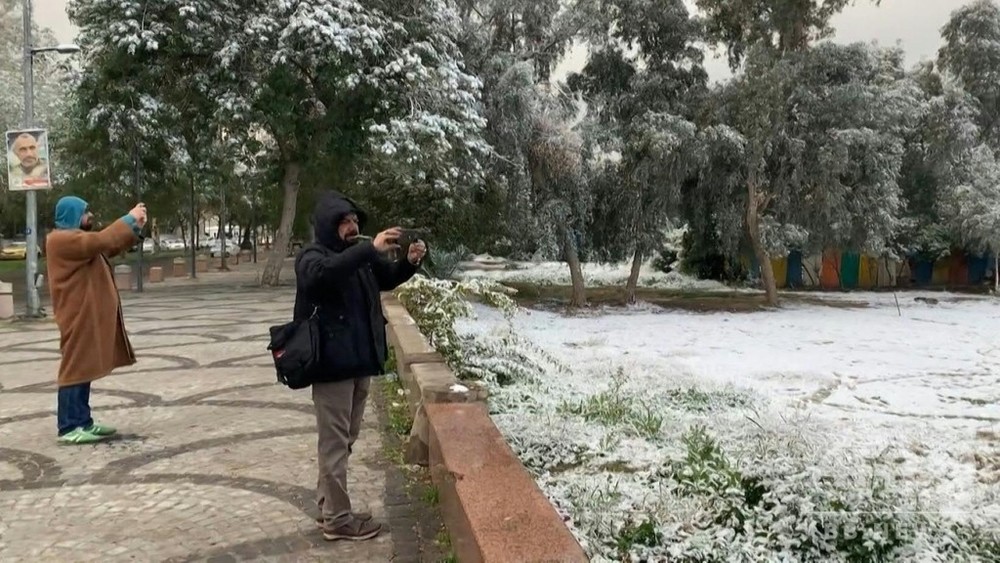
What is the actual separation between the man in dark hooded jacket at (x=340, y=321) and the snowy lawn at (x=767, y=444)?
1.07 metres

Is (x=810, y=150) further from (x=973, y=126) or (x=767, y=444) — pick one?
(x=767, y=444)

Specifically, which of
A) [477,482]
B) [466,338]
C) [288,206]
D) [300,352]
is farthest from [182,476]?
[288,206]

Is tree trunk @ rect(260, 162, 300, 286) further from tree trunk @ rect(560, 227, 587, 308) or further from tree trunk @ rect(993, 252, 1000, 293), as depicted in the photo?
tree trunk @ rect(993, 252, 1000, 293)

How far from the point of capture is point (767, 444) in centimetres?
461

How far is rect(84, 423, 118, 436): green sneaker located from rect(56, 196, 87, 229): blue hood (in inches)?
54.6

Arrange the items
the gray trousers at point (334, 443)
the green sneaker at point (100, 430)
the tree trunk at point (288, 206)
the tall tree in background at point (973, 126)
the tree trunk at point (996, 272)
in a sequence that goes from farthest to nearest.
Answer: the tree trunk at point (996, 272) < the tall tree in background at point (973, 126) < the tree trunk at point (288, 206) < the green sneaker at point (100, 430) < the gray trousers at point (334, 443)

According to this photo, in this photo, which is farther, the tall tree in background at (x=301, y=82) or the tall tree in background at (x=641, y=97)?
the tall tree in background at (x=641, y=97)

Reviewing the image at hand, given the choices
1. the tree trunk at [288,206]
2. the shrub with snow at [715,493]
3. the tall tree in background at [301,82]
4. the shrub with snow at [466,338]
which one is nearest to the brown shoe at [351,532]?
the shrub with snow at [715,493]

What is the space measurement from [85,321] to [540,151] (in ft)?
44.1

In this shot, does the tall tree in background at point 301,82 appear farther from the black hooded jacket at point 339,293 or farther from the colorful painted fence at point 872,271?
the colorful painted fence at point 872,271

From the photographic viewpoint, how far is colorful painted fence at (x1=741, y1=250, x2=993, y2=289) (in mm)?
27250

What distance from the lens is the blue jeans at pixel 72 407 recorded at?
18.0ft

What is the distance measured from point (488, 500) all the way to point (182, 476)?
2559 millimetres

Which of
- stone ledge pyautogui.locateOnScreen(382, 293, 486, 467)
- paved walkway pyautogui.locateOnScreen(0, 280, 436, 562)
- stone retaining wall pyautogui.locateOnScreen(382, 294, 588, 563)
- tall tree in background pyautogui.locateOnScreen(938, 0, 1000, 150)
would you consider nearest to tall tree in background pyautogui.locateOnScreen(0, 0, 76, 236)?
paved walkway pyautogui.locateOnScreen(0, 280, 436, 562)
